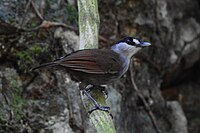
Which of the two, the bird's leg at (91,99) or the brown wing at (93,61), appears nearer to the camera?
the bird's leg at (91,99)

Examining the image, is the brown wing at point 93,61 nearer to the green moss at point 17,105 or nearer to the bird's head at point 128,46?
the bird's head at point 128,46

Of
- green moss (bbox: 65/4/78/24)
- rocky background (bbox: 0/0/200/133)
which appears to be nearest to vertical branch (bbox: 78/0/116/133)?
rocky background (bbox: 0/0/200/133)

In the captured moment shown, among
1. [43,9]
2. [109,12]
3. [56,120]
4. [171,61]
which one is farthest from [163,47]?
[56,120]

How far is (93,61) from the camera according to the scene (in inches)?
152

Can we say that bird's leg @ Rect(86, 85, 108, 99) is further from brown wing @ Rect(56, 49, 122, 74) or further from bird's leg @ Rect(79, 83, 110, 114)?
brown wing @ Rect(56, 49, 122, 74)

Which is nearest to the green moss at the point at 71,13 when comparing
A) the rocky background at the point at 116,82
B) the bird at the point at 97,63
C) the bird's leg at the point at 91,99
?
the rocky background at the point at 116,82

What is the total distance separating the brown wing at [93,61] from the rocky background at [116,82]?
38 centimetres

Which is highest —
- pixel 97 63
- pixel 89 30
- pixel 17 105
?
pixel 89 30

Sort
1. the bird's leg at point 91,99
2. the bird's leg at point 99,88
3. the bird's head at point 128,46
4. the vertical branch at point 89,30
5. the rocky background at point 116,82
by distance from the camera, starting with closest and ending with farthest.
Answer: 1. the bird's leg at point 91,99
2. the vertical branch at point 89,30
3. the bird's leg at point 99,88
4. the bird's head at point 128,46
5. the rocky background at point 116,82

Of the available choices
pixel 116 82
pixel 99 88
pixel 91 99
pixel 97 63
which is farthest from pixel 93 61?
pixel 116 82

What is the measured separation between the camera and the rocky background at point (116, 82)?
4.32m

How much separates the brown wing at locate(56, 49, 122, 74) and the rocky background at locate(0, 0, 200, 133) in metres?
0.38

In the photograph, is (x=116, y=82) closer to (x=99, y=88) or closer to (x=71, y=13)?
(x=71, y=13)

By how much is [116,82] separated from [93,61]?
1.22m
